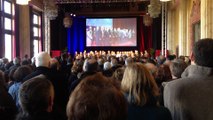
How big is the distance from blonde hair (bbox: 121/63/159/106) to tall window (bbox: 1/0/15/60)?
471 inches

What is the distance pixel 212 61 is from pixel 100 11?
22.5 meters

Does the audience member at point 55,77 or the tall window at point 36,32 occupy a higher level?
the tall window at point 36,32

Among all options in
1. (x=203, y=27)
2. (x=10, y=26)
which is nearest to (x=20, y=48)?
(x=10, y=26)

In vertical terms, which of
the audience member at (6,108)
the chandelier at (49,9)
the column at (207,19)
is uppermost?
the chandelier at (49,9)

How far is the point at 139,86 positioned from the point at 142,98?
0.30 ft

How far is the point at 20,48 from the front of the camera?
51.0 feet

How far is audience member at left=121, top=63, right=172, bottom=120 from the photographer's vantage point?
211cm

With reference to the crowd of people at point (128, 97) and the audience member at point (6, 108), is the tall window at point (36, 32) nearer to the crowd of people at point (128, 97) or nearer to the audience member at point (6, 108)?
the audience member at point (6, 108)

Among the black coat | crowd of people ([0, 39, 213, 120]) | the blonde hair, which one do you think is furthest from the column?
the blonde hair

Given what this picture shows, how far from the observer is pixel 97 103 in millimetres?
1356

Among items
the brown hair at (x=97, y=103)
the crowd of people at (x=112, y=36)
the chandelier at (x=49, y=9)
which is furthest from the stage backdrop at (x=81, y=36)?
the brown hair at (x=97, y=103)

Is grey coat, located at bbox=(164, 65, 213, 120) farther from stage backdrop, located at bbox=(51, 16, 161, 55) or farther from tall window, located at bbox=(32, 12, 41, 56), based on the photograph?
stage backdrop, located at bbox=(51, 16, 161, 55)

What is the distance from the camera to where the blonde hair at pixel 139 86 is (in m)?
2.14

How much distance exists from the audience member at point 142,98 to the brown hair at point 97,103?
2.31 ft
